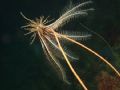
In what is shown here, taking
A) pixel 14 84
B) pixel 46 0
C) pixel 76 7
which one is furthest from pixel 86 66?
pixel 46 0

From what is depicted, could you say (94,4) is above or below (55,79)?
above

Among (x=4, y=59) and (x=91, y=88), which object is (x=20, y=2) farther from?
(x=91, y=88)

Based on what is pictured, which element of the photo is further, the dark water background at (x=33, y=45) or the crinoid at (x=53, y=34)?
the dark water background at (x=33, y=45)

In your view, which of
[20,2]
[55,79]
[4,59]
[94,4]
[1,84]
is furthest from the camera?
[20,2]

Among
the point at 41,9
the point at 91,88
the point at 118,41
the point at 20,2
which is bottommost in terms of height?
the point at 91,88

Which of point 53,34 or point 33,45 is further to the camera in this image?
point 33,45

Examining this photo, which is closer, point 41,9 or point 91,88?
point 91,88

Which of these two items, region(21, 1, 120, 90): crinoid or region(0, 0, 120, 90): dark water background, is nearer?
region(21, 1, 120, 90): crinoid

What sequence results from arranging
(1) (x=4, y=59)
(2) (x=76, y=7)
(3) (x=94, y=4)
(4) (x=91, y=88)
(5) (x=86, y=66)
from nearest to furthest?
(2) (x=76, y=7)
(4) (x=91, y=88)
(5) (x=86, y=66)
(3) (x=94, y=4)
(1) (x=4, y=59)
